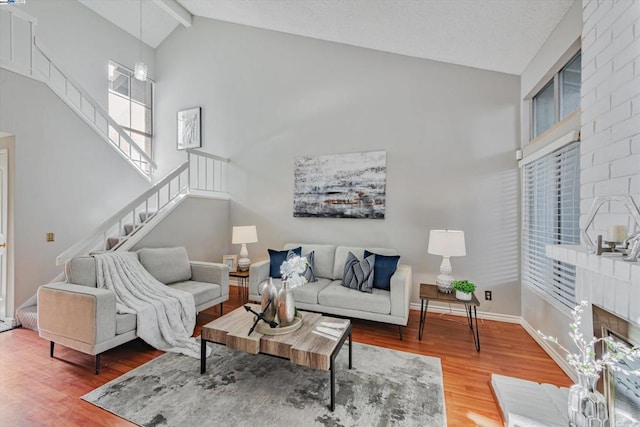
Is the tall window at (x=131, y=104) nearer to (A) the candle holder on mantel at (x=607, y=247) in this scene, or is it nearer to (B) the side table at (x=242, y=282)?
(B) the side table at (x=242, y=282)

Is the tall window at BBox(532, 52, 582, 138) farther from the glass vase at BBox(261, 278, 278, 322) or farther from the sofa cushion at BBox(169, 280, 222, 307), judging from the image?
the sofa cushion at BBox(169, 280, 222, 307)

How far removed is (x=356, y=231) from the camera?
13.2 feet

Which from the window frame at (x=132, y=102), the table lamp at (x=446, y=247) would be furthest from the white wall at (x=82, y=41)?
the table lamp at (x=446, y=247)

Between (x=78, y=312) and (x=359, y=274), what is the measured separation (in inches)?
102

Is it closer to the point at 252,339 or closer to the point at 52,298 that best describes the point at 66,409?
the point at 52,298

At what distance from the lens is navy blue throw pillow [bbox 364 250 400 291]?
3.25 metres

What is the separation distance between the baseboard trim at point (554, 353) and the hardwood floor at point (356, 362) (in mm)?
41

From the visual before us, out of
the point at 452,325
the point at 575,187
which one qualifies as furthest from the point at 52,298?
the point at 575,187

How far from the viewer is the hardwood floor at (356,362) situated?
1.85 meters

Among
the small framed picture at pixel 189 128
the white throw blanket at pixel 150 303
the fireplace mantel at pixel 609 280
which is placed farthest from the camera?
the small framed picture at pixel 189 128

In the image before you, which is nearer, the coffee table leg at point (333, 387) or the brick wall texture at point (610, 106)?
the brick wall texture at point (610, 106)

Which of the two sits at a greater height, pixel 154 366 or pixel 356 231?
pixel 356 231

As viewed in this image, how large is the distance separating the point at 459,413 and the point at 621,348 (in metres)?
1.06

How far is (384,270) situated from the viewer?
→ 10.8 feet
